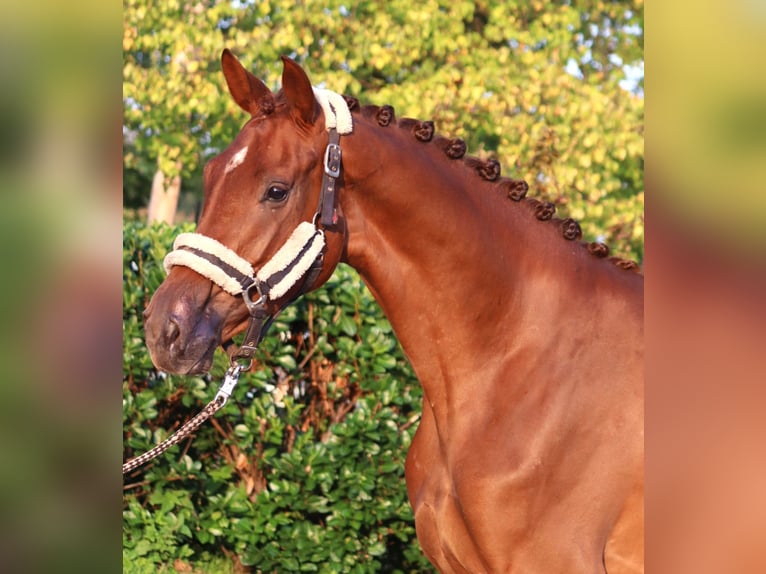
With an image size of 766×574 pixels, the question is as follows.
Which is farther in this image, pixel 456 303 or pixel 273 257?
pixel 456 303

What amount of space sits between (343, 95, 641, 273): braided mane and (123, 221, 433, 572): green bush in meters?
2.19

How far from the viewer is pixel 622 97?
8422 mm

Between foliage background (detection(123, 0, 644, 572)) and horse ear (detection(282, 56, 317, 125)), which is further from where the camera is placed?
foliage background (detection(123, 0, 644, 572))

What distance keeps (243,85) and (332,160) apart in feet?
1.50

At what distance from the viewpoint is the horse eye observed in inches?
99.3

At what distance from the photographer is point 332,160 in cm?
260

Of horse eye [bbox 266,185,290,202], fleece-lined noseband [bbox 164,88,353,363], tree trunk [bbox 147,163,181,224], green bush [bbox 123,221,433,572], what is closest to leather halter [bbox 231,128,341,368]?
fleece-lined noseband [bbox 164,88,353,363]

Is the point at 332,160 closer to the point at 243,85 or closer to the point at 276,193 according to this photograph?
the point at 276,193

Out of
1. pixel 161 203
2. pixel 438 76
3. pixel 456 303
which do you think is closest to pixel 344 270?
pixel 456 303

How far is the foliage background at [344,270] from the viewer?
197 inches

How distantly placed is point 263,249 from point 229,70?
659mm

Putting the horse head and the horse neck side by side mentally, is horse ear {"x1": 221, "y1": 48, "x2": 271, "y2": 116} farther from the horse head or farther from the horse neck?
the horse neck

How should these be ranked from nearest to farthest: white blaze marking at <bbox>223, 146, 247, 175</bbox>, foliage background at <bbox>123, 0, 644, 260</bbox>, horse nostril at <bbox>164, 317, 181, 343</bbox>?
1. horse nostril at <bbox>164, 317, 181, 343</bbox>
2. white blaze marking at <bbox>223, 146, 247, 175</bbox>
3. foliage background at <bbox>123, 0, 644, 260</bbox>
